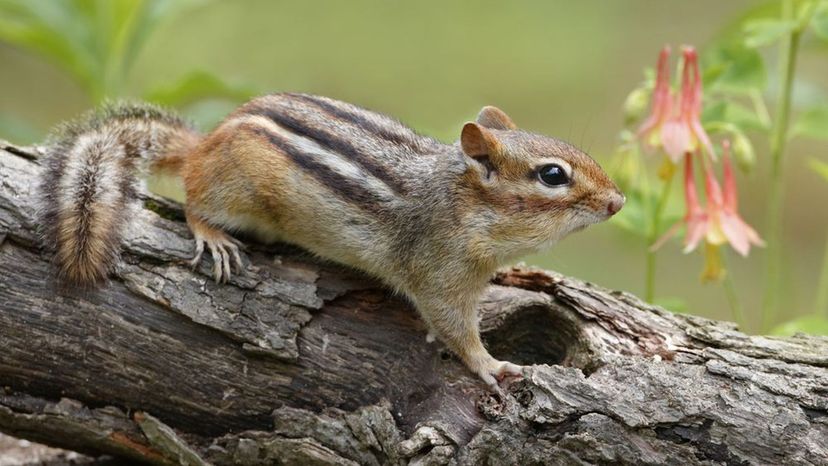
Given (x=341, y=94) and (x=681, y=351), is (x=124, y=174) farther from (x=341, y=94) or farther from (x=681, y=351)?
(x=341, y=94)

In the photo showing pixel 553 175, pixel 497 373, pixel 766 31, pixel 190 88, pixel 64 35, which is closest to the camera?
pixel 497 373

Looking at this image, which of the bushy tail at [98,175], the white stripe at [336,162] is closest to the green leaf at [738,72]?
the white stripe at [336,162]

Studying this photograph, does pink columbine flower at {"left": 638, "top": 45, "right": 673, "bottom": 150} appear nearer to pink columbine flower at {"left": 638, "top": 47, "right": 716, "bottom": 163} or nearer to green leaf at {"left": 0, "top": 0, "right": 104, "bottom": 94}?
pink columbine flower at {"left": 638, "top": 47, "right": 716, "bottom": 163}

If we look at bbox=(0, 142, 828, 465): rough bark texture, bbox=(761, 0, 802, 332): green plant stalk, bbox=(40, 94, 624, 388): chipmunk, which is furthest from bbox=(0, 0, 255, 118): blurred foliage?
bbox=(761, 0, 802, 332): green plant stalk

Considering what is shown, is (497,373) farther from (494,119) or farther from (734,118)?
(734,118)

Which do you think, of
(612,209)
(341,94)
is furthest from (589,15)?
(612,209)

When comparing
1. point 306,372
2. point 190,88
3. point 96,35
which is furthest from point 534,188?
point 96,35
